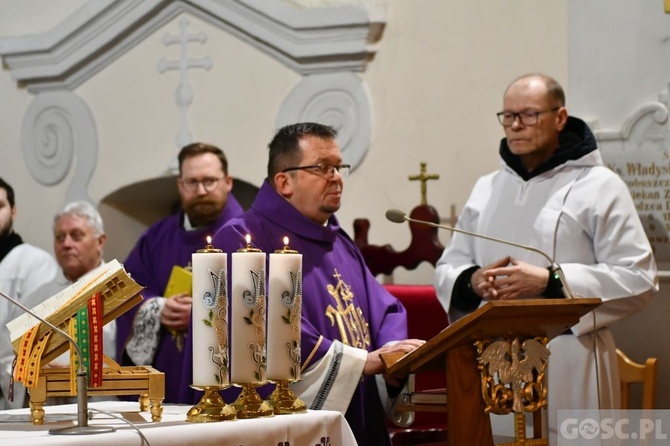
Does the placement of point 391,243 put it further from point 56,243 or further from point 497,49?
point 56,243

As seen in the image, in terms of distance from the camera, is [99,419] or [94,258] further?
[94,258]

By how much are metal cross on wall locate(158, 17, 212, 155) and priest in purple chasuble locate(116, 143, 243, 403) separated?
125cm

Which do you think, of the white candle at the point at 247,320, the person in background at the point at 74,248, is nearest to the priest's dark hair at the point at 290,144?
the white candle at the point at 247,320

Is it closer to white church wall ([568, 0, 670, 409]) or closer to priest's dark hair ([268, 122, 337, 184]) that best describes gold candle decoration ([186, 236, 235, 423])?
priest's dark hair ([268, 122, 337, 184])

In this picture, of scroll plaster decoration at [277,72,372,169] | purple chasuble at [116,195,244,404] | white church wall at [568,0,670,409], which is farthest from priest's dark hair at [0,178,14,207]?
white church wall at [568,0,670,409]

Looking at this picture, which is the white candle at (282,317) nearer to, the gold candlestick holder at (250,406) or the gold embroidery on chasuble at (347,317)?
the gold candlestick holder at (250,406)

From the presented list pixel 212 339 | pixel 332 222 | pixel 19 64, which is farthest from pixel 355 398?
pixel 19 64

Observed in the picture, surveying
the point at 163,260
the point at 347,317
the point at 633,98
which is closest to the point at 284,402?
the point at 347,317

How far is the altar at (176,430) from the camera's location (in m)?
3.07

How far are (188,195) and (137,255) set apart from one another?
1.71 ft

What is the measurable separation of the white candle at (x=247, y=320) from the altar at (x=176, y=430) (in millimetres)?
146

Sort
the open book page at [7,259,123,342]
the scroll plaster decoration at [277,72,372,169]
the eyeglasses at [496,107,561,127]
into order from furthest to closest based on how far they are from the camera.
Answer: the scroll plaster decoration at [277,72,372,169], the eyeglasses at [496,107,561,127], the open book page at [7,259,123,342]

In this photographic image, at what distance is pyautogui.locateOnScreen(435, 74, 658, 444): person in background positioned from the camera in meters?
5.46

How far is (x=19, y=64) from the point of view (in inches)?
342
